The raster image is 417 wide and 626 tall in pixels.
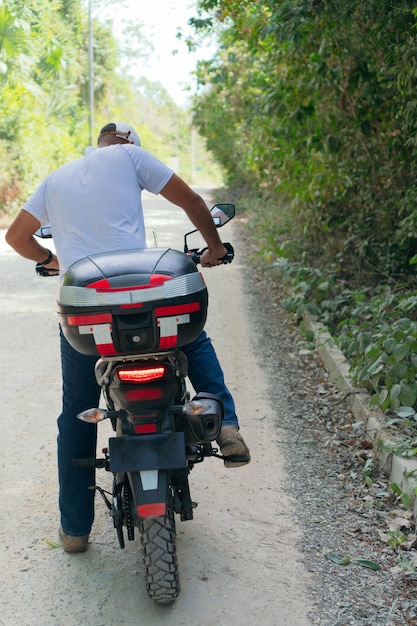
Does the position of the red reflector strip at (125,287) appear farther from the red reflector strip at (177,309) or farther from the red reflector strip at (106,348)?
the red reflector strip at (106,348)

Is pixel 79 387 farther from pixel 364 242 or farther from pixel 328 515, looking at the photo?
pixel 364 242

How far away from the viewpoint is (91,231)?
11.0 feet

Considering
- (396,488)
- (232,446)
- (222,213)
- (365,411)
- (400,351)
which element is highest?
(222,213)

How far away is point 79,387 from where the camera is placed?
3.54m

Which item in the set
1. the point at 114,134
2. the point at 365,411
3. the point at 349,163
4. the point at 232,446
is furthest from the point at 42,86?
the point at 232,446

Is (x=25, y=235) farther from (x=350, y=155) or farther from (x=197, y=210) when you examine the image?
(x=350, y=155)

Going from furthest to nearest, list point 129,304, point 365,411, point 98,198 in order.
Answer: point 365,411 → point 98,198 → point 129,304

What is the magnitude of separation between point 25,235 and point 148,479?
1.21m

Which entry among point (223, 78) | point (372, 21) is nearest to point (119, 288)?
point (372, 21)

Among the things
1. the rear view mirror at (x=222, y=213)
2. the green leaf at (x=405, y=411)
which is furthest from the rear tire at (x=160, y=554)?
the green leaf at (x=405, y=411)

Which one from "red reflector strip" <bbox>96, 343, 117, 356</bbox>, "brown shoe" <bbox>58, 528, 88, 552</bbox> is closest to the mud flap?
"red reflector strip" <bbox>96, 343, 117, 356</bbox>

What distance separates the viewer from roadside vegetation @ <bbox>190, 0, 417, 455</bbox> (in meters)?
6.87

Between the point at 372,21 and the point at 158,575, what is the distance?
5875mm

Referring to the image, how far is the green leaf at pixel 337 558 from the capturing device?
12.2ft
